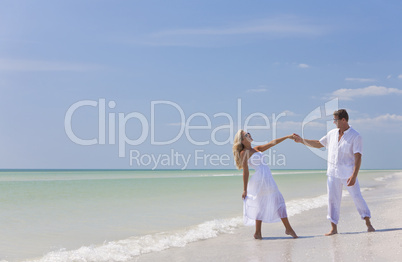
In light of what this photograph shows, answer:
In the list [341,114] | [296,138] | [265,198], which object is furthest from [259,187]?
[341,114]

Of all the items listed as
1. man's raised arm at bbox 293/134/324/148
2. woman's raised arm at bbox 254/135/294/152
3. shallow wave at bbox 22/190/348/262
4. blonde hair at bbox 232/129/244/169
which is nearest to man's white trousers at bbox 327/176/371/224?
man's raised arm at bbox 293/134/324/148

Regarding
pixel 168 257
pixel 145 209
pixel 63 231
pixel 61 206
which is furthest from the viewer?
pixel 61 206

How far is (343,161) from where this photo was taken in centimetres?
680

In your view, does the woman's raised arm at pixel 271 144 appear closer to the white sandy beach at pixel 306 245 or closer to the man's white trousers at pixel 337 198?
the man's white trousers at pixel 337 198

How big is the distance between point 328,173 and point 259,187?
3.81ft

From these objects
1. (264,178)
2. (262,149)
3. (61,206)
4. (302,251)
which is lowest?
(61,206)

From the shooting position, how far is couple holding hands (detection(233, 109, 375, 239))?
6.75 meters

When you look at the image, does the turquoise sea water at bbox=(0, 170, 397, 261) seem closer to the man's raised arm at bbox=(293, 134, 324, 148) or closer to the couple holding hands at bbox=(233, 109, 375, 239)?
the couple holding hands at bbox=(233, 109, 375, 239)

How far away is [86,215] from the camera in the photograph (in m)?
12.1

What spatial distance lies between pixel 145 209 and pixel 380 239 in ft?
27.5

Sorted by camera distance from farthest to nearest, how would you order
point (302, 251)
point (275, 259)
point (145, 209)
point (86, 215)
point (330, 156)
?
1. point (145, 209)
2. point (86, 215)
3. point (330, 156)
4. point (302, 251)
5. point (275, 259)

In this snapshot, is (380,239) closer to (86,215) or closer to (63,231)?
(63,231)

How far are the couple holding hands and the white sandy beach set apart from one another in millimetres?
382

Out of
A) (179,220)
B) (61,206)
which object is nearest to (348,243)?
(179,220)
